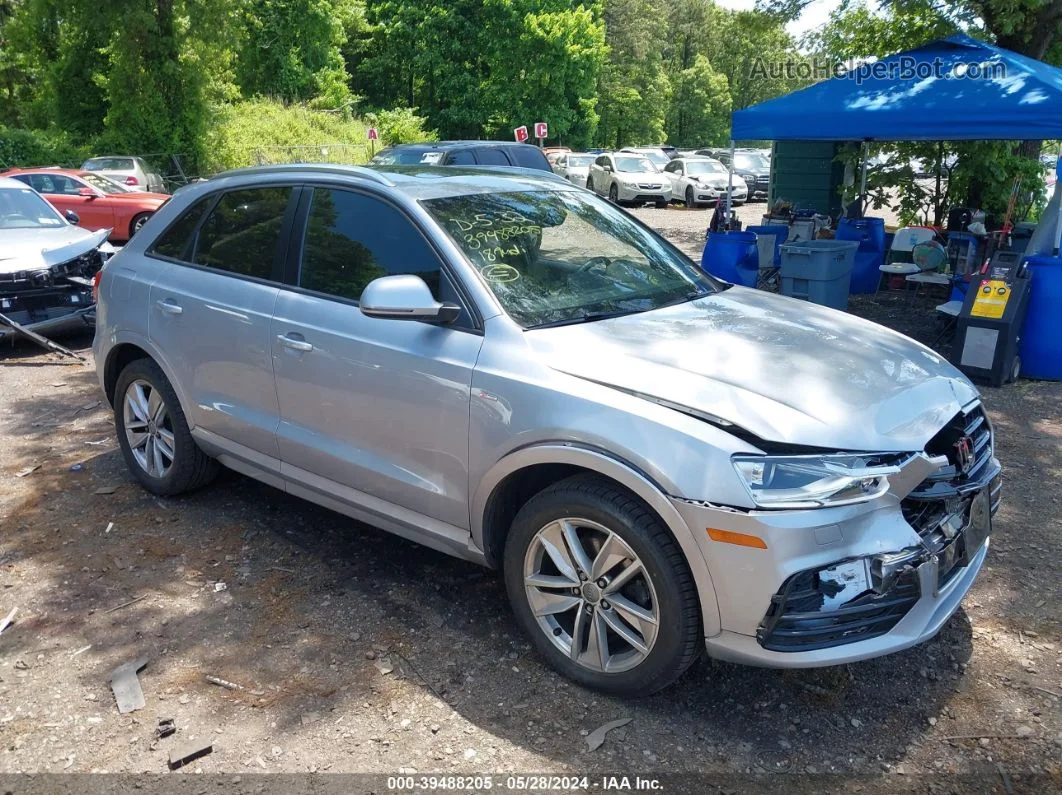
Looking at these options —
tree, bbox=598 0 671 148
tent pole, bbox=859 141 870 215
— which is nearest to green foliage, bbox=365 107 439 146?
tree, bbox=598 0 671 148

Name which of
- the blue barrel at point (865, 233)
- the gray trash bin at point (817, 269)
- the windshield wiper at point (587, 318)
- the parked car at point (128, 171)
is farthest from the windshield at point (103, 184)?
the windshield wiper at point (587, 318)

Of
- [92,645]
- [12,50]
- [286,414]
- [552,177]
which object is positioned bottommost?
[92,645]

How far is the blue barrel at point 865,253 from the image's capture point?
11.2 meters

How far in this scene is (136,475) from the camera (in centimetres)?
518

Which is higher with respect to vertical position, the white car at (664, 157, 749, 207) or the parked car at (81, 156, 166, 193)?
the parked car at (81, 156, 166, 193)

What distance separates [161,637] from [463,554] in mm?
1307

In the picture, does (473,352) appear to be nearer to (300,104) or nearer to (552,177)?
(552,177)

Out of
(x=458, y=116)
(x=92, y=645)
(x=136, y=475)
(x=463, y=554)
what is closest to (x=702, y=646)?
(x=463, y=554)

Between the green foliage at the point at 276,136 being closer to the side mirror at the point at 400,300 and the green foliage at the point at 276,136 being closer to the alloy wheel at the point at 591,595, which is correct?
the side mirror at the point at 400,300

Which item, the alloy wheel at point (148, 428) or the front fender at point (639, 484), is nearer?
the front fender at point (639, 484)

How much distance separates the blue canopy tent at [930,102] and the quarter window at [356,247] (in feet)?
22.5

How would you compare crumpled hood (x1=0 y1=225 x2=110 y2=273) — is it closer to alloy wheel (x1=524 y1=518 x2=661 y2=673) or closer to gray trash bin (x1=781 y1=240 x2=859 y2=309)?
gray trash bin (x1=781 y1=240 x2=859 y2=309)

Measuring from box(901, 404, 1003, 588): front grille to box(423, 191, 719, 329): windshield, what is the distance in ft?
4.02

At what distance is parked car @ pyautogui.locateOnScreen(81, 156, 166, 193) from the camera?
68.2 feet
